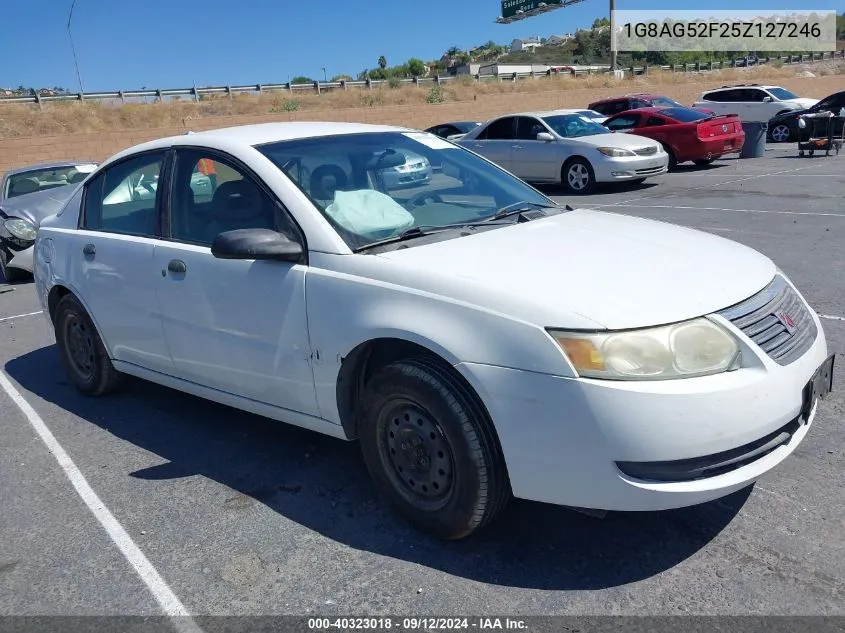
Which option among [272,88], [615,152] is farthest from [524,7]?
[615,152]

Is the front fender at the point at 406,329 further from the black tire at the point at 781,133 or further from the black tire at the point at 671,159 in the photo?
the black tire at the point at 781,133

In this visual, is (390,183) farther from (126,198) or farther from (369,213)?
(126,198)

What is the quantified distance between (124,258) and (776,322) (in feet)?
11.2

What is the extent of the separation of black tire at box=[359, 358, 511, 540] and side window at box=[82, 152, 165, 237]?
1926 mm

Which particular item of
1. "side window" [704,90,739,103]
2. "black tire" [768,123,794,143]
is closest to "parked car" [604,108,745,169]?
"black tire" [768,123,794,143]

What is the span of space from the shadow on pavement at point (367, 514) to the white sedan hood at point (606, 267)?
38.1 inches

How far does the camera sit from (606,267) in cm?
313

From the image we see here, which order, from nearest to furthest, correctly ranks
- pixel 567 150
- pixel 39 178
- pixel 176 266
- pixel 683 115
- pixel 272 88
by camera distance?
pixel 176 266 < pixel 39 178 < pixel 567 150 < pixel 683 115 < pixel 272 88

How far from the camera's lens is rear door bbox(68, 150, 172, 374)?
4398 mm

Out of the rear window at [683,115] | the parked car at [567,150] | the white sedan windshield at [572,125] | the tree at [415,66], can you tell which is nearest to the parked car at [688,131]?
the rear window at [683,115]

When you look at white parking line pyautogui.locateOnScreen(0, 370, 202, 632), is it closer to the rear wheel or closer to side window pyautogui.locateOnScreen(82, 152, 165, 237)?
side window pyautogui.locateOnScreen(82, 152, 165, 237)

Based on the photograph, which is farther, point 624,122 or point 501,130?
point 624,122

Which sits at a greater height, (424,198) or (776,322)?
(424,198)

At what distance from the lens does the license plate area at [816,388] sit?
3.01m
